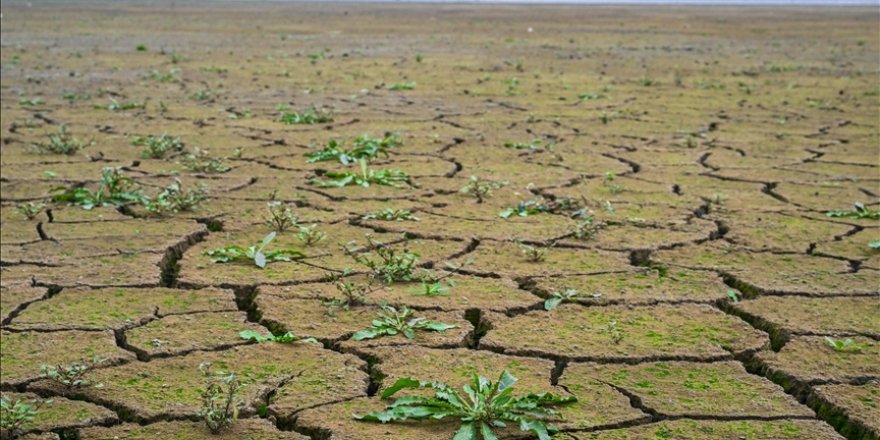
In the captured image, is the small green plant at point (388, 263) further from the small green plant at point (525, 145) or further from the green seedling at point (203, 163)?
the small green plant at point (525, 145)

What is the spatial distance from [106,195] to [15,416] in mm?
2526

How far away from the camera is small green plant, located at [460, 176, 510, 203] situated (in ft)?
16.0

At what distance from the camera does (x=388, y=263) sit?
3.63m

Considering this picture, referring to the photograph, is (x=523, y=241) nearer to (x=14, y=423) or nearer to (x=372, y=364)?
(x=372, y=364)

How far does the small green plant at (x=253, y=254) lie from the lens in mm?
3846

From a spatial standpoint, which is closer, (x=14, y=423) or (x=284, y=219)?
(x=14, y=423)

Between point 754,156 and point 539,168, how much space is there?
1.27m

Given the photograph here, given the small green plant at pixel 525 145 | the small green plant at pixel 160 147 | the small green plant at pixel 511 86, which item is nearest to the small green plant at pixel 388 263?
the small green plant at pixel 160 147

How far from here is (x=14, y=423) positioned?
245 centimetres

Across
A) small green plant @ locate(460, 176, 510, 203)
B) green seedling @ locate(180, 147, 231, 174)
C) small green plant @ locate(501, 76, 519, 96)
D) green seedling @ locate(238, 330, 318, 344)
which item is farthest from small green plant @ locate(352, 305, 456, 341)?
small green plant @ locate(501, 76, 519, 96)

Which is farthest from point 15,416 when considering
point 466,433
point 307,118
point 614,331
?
point 307,118

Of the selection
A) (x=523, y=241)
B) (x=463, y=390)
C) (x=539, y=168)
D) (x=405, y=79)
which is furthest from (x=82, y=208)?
(x=405, y=79)

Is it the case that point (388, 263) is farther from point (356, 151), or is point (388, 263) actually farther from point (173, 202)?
point (356, 151)

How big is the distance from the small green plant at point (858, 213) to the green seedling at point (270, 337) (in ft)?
8.18
